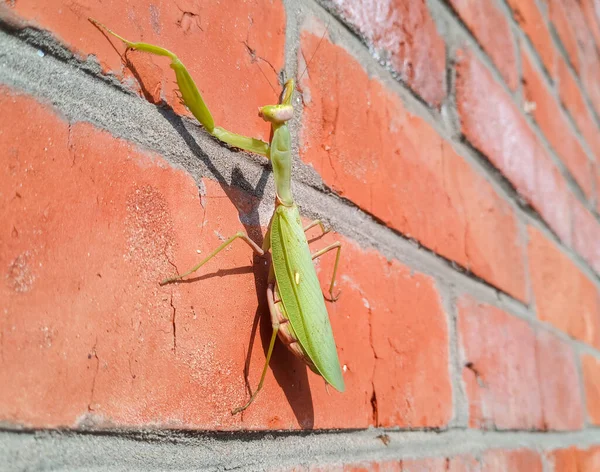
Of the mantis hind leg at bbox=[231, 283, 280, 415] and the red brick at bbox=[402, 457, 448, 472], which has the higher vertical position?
the mantis hind leg at bbox=[231, 283, 280, 415]

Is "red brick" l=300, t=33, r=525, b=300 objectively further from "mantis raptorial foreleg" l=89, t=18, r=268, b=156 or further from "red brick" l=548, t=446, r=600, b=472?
"red brick" l=548, t=446, r=600, b=472

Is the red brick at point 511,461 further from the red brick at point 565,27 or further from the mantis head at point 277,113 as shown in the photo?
the red brick at point 565,27

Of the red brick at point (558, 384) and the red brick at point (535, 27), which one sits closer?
the red brick at point (558, 384)

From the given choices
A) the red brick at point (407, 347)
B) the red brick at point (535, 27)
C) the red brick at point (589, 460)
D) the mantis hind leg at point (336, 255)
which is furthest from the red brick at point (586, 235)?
the mantis hind leg at point (336, 255)

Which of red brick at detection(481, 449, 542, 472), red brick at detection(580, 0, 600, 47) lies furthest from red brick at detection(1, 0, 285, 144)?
red brick at detection(580, 0, 600, 47)

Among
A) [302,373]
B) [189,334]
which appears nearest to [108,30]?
[189,334]

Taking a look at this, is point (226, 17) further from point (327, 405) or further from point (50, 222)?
point (327, 405)

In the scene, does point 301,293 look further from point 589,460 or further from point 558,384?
point 589,460
